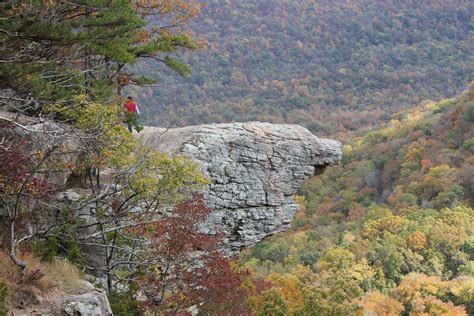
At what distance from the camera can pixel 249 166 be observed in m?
14.8

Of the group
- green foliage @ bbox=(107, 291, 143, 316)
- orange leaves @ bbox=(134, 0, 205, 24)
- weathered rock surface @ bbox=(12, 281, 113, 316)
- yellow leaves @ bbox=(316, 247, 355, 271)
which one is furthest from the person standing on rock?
yellow leaves @ bbox=(316, 247, 355, 271)

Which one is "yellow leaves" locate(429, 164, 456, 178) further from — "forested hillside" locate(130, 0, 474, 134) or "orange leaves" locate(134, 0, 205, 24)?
"orange leaves" locate(134, 0, 205, 24)

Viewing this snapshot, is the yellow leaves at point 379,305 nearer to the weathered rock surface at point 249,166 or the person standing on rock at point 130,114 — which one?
the weathered rock surface at point 249,166

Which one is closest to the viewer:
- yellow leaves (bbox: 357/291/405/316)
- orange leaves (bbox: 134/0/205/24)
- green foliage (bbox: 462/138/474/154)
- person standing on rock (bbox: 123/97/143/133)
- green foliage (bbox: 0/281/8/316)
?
green foliage (bbox: 0/281/8/316)

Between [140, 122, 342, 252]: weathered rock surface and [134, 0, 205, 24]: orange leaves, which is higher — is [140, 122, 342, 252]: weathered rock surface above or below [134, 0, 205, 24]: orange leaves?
below

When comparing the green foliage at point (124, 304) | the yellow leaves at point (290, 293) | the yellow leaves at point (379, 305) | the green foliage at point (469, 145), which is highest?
the green foliage at point (124, 304)

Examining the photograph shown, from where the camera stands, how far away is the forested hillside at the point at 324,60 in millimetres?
99938

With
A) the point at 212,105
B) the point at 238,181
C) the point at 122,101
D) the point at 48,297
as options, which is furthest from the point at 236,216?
the point at 212,105

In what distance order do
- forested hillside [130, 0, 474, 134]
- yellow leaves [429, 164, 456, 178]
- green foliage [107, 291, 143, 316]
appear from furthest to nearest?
1. forested hillside [130, 0, 474, 134]
2. yellow leaves [429, 164, 456, 178]
3. green foliage [107, 291, 143, 316]

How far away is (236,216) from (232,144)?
1.82 m

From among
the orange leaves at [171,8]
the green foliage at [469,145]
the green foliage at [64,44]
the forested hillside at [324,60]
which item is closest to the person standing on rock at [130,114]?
the green foliage at [64,44]

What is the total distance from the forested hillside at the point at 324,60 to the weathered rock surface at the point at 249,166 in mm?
69247

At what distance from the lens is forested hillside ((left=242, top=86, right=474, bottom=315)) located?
33.8 m

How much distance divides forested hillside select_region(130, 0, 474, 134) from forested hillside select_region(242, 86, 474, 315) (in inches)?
880
